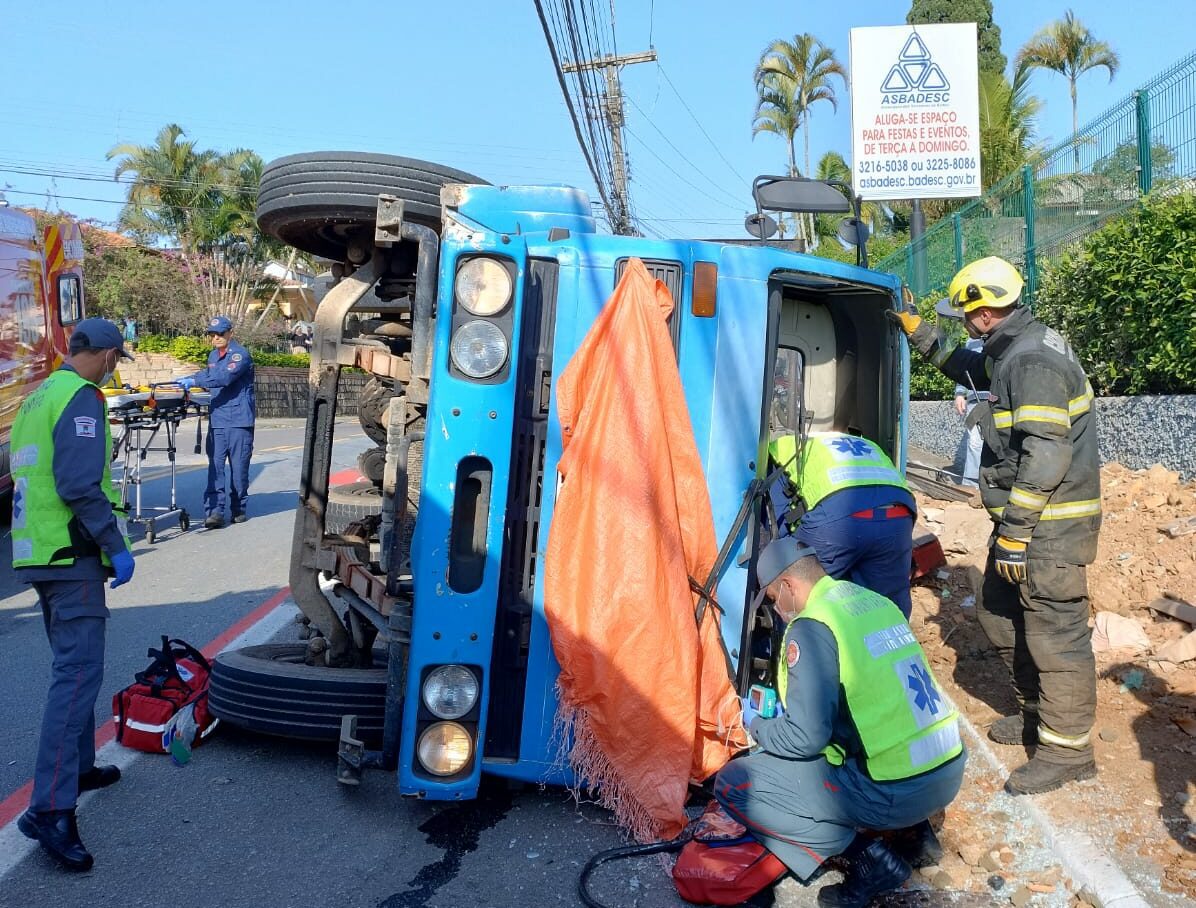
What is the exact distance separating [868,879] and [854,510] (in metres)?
1.37

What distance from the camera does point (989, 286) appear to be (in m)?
4.19

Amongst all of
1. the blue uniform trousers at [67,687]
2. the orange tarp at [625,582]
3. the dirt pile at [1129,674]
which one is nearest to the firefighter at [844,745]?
the orange tarp at [625,582]

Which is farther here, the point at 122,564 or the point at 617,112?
the point at 617,112

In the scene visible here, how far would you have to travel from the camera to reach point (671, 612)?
3504mm

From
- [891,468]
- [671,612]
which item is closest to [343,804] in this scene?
[671,612]

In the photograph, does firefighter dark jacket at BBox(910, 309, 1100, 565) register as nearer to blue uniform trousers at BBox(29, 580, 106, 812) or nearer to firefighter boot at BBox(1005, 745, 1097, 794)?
firefighter boot at BBox(1005, 745, 1097, 794)

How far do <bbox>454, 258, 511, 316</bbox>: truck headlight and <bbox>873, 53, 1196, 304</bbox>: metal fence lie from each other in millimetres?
5883

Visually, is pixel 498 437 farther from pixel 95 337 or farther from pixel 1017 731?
pixel 1017 731

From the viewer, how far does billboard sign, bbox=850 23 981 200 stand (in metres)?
17.7

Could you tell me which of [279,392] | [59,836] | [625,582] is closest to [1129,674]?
[625,582]

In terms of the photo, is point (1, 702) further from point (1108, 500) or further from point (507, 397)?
point (1108, 500)

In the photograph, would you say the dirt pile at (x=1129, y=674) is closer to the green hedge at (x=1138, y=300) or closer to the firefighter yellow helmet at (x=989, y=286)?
the green hedge at (x=1138, y=300)

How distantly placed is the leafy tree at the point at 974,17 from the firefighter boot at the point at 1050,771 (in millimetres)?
32232

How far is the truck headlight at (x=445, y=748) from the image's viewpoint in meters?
3.53
